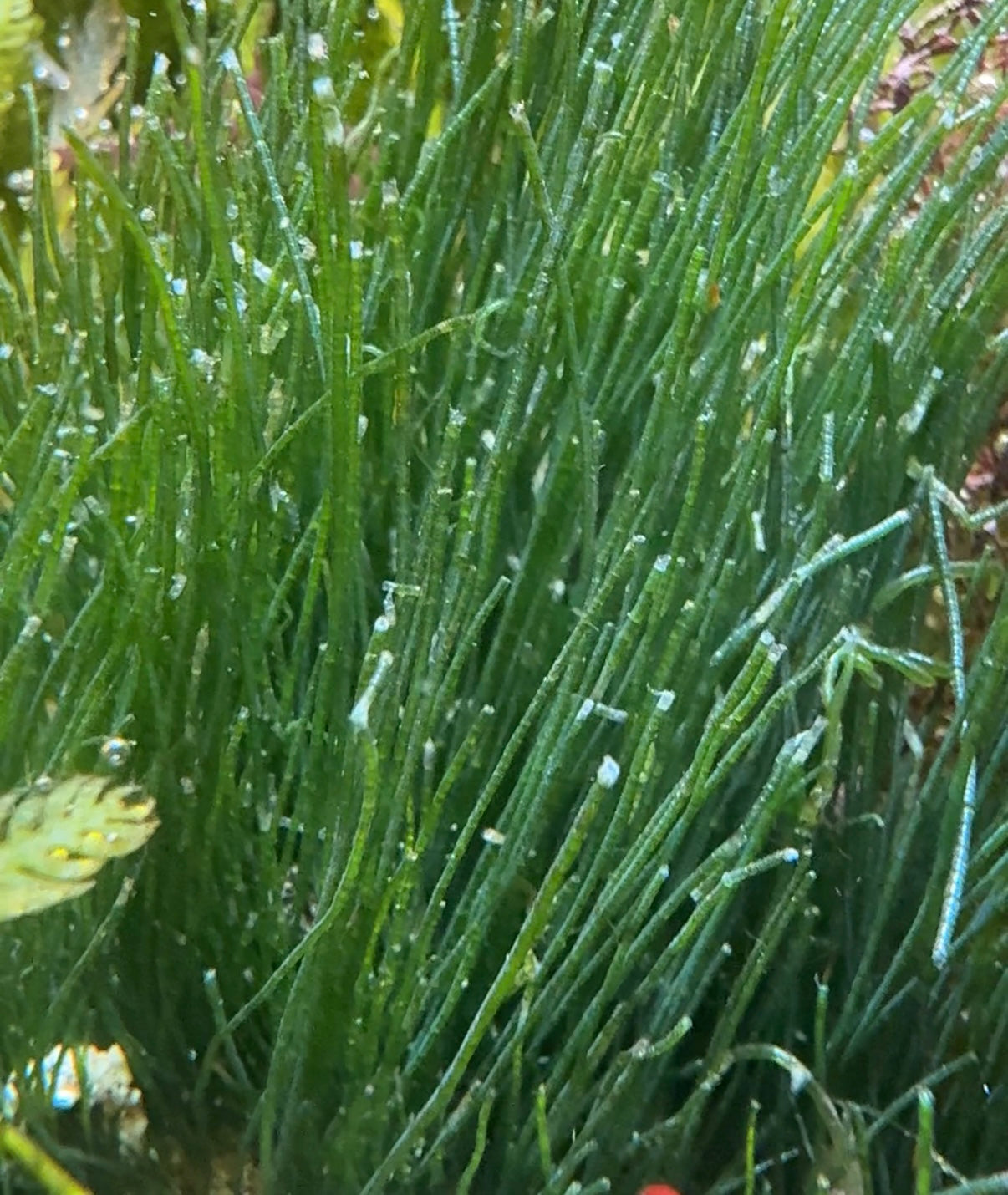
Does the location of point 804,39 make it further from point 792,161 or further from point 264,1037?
point 264,1037

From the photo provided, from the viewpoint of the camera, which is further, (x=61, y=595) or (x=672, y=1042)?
(x=61, y=595)

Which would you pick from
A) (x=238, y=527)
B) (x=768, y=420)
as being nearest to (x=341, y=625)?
(x=238, y=527)

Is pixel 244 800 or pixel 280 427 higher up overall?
pixel 280 427

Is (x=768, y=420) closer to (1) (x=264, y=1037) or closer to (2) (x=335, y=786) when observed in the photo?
(2) (x=335, y=786)

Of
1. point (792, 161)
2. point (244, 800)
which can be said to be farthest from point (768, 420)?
point (244, 800)

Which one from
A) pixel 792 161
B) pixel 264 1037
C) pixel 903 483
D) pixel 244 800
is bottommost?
pixel 264 1037

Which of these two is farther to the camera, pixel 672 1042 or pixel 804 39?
pixel 804 39

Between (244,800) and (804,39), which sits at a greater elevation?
(804,39)

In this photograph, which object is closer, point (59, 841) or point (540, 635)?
point (59, 841)
